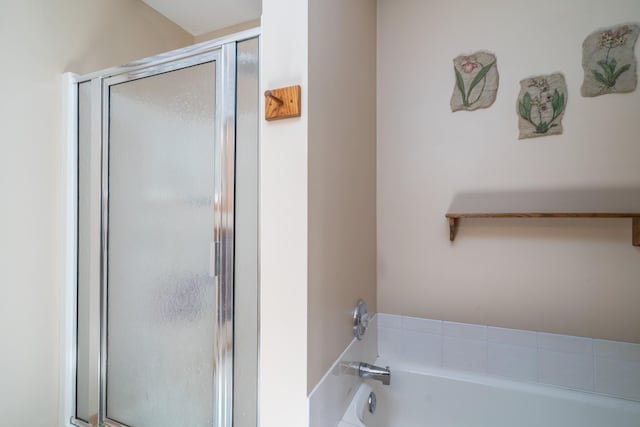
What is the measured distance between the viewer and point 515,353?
4.55 ft

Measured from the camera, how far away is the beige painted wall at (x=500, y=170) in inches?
49.7

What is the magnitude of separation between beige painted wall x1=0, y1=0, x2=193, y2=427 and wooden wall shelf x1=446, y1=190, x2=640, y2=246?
1.97 metres

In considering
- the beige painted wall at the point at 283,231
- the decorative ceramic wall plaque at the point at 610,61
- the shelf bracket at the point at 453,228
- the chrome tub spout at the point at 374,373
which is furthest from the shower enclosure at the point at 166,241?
the decorative ceramic wall plaque at the point at 610,61

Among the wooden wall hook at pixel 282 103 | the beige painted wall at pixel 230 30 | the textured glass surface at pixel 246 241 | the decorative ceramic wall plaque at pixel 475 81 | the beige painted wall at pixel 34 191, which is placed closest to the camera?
the wooden wall hook at pixel 282 103

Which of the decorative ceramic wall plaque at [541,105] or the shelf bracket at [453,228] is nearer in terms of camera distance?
the decorative ceramic wall plaque at [541,105]

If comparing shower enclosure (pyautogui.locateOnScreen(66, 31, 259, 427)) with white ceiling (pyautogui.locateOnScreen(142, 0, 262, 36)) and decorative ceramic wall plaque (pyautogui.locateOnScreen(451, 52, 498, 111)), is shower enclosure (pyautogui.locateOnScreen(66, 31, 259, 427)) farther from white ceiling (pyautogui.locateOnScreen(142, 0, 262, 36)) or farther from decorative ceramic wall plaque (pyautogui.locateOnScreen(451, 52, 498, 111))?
decorative ceramic wall plaque (pyautogui.locateOnScreen(451, 52, 498, 111))

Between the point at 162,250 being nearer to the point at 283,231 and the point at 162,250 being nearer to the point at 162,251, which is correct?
the point at 162,251

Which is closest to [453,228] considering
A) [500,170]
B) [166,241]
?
[500,170]

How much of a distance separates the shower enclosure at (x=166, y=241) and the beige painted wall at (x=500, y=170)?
0.93 meters

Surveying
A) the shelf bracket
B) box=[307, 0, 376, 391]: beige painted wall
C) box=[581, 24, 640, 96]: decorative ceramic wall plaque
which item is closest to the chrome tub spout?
box=[307, 0, 376, 391]: beige painted wall

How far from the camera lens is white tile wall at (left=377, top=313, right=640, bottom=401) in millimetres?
1234

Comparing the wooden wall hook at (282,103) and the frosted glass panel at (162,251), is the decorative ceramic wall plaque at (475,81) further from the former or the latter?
the frosted glass panel at (162,251)

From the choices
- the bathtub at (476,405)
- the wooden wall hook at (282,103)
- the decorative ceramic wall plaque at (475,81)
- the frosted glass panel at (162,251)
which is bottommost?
the bathtub at (476,405)

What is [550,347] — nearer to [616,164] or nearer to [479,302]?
[479,302]
